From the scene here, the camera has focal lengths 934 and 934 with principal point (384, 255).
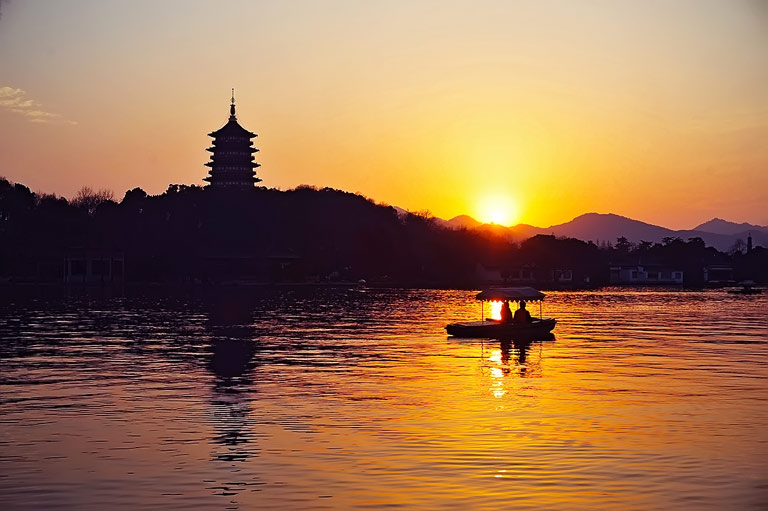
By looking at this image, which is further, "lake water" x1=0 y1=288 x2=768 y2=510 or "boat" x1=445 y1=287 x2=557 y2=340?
"boat" x1=445 y1=287 x2=557 y2=340

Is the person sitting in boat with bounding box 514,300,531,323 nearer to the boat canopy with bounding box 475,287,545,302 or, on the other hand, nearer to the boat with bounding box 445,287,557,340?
the boat with bounding box 445,287,557,340

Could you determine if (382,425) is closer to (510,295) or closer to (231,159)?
(510,295)

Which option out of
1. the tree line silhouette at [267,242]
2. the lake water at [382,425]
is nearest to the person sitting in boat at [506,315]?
the lake water at [382,425]

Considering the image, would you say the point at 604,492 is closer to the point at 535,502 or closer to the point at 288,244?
the point at 535,502

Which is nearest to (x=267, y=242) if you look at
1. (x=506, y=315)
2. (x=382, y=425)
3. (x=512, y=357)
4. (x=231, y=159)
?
(x=231, y=159)

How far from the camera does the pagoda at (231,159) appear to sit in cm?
17112

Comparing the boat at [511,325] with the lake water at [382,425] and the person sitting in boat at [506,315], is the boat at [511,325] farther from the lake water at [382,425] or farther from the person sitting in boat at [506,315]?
the lake water at [382,425]

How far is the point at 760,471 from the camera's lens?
1579 centimetres

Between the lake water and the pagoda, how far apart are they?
130m

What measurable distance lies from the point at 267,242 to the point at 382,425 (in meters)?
129

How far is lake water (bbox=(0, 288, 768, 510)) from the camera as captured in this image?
46.9 ft

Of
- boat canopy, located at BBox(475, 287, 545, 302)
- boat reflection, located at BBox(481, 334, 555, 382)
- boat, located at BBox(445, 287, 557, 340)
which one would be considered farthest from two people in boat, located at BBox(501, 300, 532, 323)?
boat reflection, located at BBox(481, 334, 555, 382)

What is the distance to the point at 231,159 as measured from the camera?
171625 mm

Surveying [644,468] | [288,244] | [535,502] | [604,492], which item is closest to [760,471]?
[644,468]
